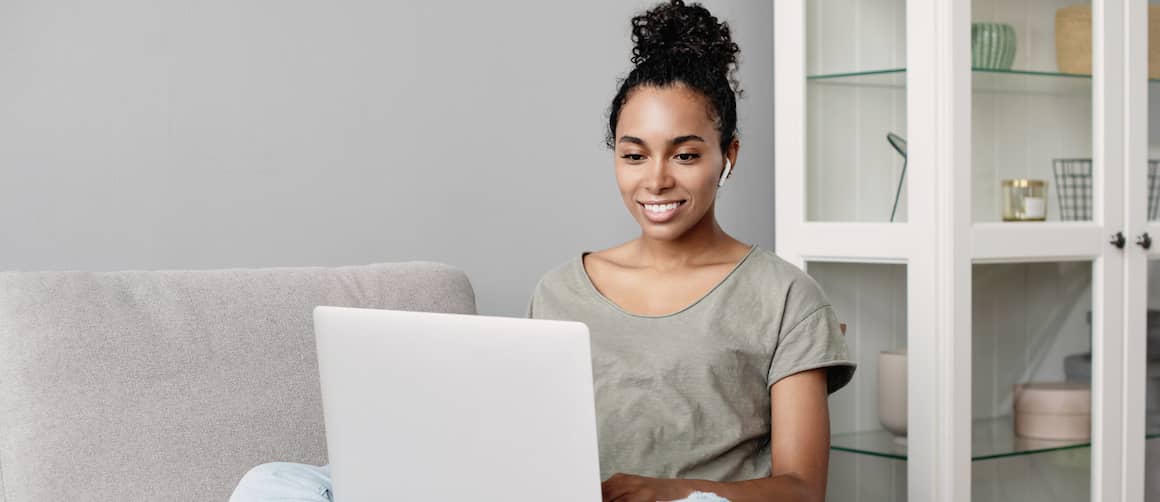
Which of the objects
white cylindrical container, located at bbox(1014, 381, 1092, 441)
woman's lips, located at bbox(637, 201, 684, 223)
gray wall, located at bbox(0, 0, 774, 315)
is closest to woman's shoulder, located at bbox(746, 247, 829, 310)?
woman's lips, located at bbox(637, 201, 684, 223)

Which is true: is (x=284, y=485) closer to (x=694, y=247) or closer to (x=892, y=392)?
(x=694, y=247)

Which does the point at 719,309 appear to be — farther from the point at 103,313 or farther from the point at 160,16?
the point at 160,16

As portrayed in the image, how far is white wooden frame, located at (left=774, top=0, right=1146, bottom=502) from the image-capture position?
1.99 m

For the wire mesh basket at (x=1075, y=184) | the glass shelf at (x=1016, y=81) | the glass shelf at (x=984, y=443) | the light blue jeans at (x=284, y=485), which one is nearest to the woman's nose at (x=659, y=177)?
the light blue jeans at (x=284, y=485)

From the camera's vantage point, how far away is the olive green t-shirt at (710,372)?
1.37 metres

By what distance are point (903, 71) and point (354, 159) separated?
992 mm

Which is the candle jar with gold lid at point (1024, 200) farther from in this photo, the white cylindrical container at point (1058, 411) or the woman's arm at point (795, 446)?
the woman's arm at point (795, 446)

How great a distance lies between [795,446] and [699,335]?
0.17 metres

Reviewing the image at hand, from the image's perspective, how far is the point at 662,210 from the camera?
1402 mm

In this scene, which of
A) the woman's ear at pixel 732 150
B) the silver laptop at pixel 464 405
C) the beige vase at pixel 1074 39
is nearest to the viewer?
the silver laptop at pixel 464 405

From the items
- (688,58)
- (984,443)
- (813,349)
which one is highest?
(688,58)

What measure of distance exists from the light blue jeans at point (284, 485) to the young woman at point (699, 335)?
36 centimetres

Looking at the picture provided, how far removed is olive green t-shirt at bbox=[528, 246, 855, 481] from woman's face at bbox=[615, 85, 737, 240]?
0.11 meters

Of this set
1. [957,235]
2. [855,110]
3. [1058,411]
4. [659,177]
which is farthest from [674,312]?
[1058,411]
